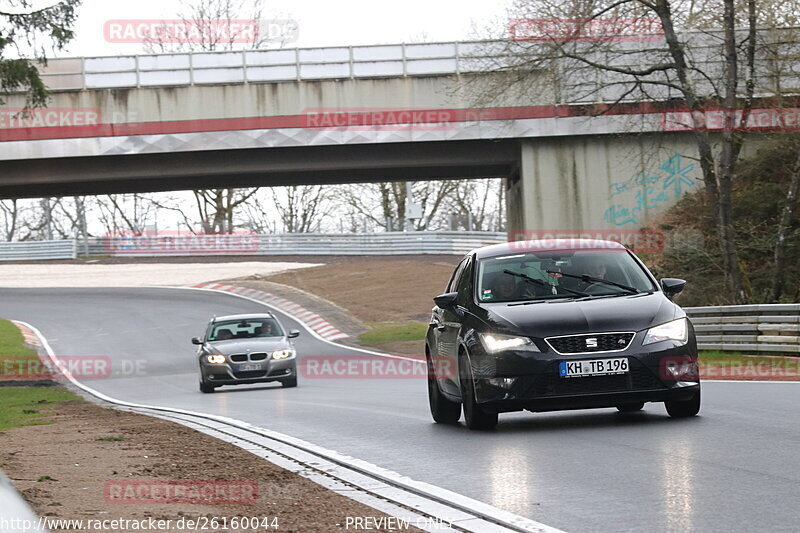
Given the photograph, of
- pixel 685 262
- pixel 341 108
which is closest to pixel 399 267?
pixel 341 108

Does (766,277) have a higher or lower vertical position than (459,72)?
lower

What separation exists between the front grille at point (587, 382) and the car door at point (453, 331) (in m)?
1.30

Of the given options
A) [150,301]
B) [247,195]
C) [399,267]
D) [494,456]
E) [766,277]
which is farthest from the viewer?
[247,195]

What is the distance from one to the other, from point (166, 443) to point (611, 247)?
4554mm

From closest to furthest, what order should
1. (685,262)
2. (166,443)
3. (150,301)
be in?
1. (166,443)
2. (685,262)
3. (150,301)

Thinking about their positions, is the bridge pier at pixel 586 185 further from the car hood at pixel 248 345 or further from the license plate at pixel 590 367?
the license plate at pixel 590 367

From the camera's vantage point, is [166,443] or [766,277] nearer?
[166,443]

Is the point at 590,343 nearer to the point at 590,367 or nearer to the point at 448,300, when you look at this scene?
the point at 590,367

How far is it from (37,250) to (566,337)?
6259 cm

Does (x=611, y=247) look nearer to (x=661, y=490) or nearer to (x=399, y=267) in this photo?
(x=661, y=490)

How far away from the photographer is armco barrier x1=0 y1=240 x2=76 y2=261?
225 ft

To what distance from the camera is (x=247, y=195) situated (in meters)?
79.1

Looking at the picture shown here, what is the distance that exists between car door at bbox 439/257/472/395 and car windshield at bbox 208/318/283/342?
11658 millimetres

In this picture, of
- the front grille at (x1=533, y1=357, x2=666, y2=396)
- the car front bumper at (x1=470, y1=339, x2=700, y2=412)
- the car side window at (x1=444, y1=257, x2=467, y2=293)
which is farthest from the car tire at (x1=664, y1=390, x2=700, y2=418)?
the car side window at (x1=444, y1=257, x2=467, y2=293)
